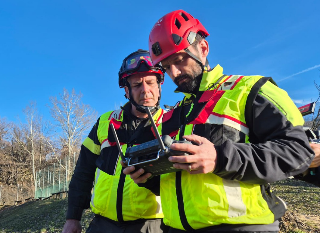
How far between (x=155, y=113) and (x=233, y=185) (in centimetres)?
197

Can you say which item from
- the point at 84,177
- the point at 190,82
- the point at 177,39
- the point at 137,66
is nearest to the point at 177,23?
the point at 177,39

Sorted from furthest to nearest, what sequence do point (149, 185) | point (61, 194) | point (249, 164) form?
point (61, 194)
point (149, 185)
point (249, 164)

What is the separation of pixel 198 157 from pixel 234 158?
21 centimetres

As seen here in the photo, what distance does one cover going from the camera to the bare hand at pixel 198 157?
55.1 inches

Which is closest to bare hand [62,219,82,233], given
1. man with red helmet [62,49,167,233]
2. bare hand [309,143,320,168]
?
man with red helmet [62,49,167,233]

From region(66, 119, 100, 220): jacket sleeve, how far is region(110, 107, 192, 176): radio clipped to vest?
5.81ft

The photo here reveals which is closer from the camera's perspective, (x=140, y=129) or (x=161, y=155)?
(x=161, y=155)

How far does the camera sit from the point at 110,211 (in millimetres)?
2799

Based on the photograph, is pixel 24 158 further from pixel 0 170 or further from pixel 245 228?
pixel 245 228

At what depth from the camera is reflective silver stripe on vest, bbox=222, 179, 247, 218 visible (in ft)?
5.09

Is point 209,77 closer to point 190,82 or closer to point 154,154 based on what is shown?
point 190,82

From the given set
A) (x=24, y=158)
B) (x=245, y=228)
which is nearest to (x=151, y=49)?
(x=245, y=228)

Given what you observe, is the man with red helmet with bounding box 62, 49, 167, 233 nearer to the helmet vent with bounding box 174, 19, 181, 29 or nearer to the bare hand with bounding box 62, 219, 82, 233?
the bare hand with bounding box 62, 219, 82, 233

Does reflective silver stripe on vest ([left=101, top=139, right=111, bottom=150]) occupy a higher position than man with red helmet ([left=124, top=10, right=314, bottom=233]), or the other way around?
reflective silver stripe on vest ([left=101, top=139, right=111, bottom=150])
